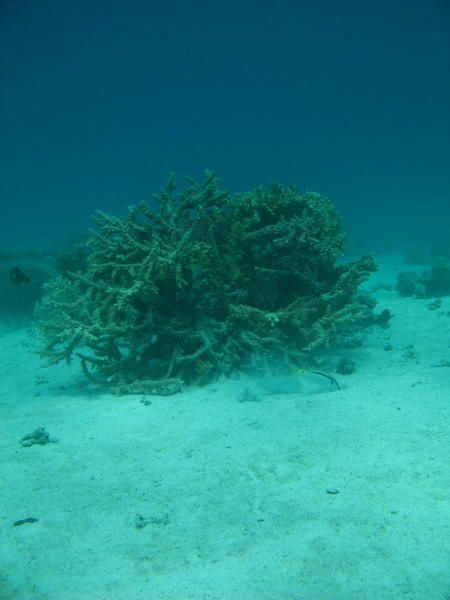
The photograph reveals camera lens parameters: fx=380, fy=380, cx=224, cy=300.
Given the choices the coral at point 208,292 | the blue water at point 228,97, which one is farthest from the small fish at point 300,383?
the blue water at point 228,97

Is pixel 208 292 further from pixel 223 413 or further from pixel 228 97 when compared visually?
pixel 228 97

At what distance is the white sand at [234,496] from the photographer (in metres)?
2.33

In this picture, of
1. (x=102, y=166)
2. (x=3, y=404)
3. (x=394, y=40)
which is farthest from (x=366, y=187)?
(x=3, y=404)

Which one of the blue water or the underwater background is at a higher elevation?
the blue water

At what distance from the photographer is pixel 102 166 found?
108m

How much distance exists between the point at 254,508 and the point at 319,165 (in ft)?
329

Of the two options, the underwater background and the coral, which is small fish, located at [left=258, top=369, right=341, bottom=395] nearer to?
the underwater background

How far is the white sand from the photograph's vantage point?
2.33 meters

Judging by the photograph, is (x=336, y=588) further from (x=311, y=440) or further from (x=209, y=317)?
(x=209, y=317)

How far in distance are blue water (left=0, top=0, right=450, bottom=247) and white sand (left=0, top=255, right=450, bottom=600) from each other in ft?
215

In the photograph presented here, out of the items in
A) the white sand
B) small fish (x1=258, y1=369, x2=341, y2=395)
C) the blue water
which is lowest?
the white sand

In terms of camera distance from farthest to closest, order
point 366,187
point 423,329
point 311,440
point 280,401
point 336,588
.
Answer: point 366,187 → point 423,329 → point 280,401 → point 311,440 → point 336,588

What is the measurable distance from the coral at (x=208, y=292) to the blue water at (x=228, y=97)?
206 ft

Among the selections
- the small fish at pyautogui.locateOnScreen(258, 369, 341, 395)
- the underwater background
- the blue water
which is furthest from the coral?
the blue water
